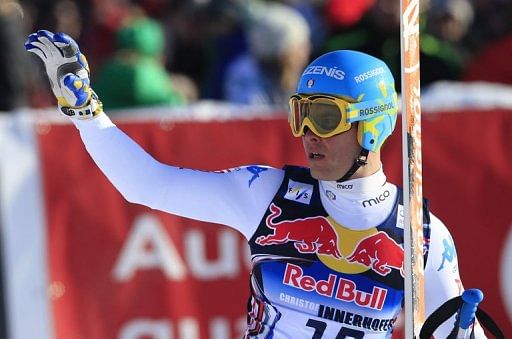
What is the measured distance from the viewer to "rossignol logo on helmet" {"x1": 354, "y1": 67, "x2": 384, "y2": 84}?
446cm

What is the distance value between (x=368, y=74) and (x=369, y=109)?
132 millimetres

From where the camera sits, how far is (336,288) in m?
4.51

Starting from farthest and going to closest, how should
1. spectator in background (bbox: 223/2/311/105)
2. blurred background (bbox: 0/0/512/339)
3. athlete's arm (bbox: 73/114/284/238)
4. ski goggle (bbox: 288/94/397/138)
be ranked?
spectator in background (bbox: 223/2/311/105) < blurred background (bbox: 0/0/512/339) < ski goggle (bbox: 288/94/397/138) < athlete's arm (bbox: 73/114/284/238)

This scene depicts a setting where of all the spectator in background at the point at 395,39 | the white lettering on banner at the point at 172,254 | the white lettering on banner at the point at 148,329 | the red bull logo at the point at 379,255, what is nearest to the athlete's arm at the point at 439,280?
the red bull logo at the point at 379,255

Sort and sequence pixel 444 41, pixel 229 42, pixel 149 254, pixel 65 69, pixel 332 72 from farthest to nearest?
pixel 444 41 < pixel 229 42 < pixel 149 254 < pixel 332 72 < pixel 65 69

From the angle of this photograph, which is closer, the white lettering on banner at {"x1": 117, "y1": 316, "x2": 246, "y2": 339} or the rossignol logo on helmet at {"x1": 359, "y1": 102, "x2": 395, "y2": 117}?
the rossignol logo on helmet at {"x1": 359, "y1": 102, "x2": 395, "y2": 117}

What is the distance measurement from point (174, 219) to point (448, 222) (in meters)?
1.63

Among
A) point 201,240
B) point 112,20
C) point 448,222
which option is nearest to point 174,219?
point 201,240

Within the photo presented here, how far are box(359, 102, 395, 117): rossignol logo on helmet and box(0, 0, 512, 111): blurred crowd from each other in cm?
347

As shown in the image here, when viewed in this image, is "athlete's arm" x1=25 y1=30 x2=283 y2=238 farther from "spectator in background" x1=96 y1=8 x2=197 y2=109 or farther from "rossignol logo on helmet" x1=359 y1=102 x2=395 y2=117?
"spectator in background" x1=96 y1=8 x2=197 y2=109

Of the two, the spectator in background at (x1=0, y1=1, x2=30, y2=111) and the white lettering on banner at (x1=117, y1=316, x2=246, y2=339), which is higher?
the spectator in background at (x1=0, y1=1, x2=30, y2=111)

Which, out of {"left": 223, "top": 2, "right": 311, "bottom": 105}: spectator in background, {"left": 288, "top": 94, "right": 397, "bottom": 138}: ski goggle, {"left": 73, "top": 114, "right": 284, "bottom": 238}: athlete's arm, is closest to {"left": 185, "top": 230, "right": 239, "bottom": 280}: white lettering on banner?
{"left": 223, "top": 2, "right": 311, "bottom": 105}: spectator in background

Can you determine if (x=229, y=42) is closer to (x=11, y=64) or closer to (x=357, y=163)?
(x=11, y=64)

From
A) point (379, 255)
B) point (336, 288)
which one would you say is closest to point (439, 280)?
point (379, 255)
